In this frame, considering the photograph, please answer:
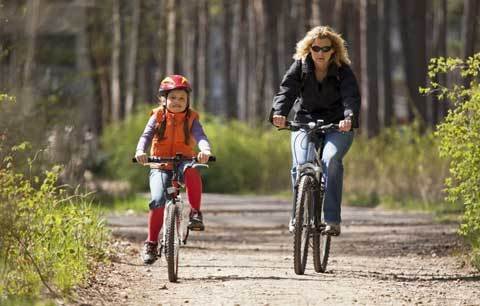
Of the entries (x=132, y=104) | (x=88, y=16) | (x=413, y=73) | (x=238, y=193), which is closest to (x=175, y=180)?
(x=238, y=193)

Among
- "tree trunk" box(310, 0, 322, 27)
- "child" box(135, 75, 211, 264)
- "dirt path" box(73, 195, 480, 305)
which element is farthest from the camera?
"tree trunk" box(310, 0, 322, 27)

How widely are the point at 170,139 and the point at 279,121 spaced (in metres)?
0.89

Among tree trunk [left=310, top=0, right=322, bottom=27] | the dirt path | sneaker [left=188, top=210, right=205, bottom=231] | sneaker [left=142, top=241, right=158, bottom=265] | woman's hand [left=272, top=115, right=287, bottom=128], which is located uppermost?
tree trunk [left=310, top=0, right=322, bottom=27]

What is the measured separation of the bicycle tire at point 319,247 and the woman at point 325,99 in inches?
2.6

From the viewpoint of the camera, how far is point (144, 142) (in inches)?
461

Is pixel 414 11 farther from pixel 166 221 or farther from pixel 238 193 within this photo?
pixel 166 221

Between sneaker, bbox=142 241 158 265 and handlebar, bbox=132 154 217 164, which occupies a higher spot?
handlebar, bbox=132 154 217 164

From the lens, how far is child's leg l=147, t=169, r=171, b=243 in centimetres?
1179

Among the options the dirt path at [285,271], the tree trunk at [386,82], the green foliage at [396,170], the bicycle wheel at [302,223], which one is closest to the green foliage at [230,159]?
the tree trunk at [386,82]

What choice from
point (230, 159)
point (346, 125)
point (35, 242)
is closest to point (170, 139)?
point (346, 125)

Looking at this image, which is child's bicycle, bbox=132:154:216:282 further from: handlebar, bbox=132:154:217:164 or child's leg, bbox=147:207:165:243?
child's leg, bbox=147:207:165:243

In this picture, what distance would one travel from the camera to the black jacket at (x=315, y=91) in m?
12.1

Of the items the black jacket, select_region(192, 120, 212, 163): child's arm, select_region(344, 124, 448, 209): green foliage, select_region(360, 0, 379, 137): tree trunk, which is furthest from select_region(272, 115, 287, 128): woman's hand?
select_region(360, 0, 379, 137): tree trunk

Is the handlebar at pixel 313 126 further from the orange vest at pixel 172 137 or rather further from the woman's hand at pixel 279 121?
the orange vest at pixel 172 137
